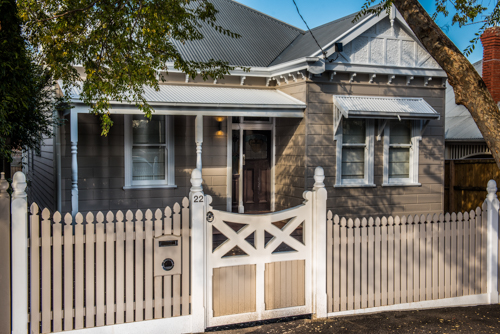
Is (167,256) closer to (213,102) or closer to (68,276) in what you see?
(68,276)

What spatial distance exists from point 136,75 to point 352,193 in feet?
20.1

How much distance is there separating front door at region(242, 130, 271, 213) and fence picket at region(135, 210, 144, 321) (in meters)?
7.01

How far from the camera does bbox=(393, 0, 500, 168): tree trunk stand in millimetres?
5367

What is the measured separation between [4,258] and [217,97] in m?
6.67

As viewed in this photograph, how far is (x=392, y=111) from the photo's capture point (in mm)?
10797

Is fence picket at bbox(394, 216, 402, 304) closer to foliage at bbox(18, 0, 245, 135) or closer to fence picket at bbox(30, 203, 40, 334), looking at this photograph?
foliage at bbox(18, 0, 245, 135)

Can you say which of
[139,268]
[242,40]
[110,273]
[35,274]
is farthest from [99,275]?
[242,40]

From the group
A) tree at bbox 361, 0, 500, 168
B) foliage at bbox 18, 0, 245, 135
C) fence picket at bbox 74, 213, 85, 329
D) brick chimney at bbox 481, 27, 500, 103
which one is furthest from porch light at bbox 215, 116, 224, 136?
brick chimney at bbox 481, 27, 500, 103

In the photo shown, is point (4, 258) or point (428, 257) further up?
point (4, 258)

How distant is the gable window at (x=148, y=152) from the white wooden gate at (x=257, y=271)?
572cm

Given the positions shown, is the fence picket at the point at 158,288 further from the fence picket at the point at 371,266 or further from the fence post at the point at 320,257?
the fence picket at the point at 371,266

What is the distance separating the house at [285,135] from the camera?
407 inches

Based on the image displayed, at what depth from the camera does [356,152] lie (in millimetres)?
11328

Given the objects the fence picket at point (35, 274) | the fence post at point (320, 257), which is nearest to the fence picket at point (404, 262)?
the fence post at point (320, 257)
